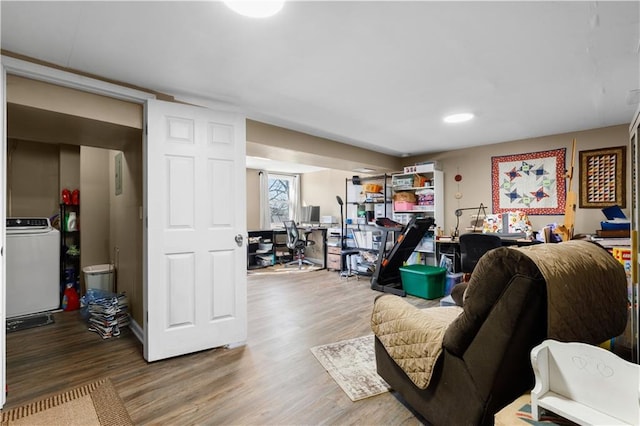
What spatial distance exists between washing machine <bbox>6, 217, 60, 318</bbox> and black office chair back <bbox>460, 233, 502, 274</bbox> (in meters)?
4.90

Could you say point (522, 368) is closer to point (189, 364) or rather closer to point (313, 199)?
point (189, 364)

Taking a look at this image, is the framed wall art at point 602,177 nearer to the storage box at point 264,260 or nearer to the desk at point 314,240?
the desk at point 314,240

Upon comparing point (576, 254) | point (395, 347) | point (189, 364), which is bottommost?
point (189, 364)

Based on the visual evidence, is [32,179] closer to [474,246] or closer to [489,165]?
[474,246]

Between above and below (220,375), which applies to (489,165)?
above

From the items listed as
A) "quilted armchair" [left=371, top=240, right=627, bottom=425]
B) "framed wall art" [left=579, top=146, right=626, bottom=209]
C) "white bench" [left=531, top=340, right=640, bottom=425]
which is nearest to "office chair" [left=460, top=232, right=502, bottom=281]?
"framed wall art" [left=579, top=146, right=626, bottom=209]

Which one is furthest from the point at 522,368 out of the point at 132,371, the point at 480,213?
the point at 480,213

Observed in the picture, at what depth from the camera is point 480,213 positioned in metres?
4.64

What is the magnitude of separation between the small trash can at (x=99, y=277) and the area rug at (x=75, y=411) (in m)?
1.96

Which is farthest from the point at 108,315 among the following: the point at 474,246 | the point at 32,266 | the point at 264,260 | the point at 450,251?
the point at 450,251

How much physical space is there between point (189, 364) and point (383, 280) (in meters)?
3.06

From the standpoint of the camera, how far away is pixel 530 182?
13.7 feet

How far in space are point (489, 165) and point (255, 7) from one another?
4.18 m

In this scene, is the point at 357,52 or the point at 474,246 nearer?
the point at 357,52
